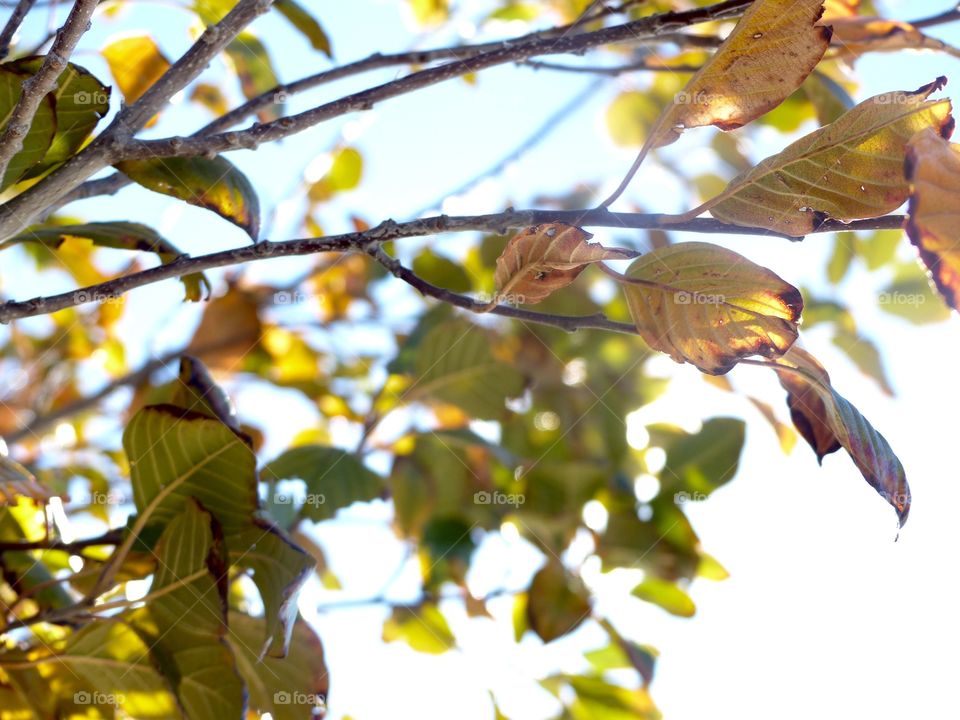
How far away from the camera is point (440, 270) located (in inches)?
61.0

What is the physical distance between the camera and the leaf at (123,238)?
2.57 feet

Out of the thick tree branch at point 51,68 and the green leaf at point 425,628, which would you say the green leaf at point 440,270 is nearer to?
the green leaf at point 425,628

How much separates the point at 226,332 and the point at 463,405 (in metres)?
0.59

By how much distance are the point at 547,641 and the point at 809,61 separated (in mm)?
1027

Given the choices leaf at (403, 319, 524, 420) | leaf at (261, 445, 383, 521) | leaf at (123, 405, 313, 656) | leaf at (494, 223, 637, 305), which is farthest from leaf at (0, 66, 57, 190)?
leaf at (403, 319, 524, 420)

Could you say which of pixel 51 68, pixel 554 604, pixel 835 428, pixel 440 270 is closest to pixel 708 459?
pixel 554 604

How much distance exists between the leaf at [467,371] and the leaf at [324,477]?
0.20 m

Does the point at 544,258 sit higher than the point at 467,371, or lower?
Result: lower

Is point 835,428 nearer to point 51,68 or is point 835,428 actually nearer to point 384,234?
point 384,234

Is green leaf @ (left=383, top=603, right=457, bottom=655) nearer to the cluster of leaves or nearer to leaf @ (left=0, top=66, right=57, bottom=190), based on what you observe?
the cluster of leaves

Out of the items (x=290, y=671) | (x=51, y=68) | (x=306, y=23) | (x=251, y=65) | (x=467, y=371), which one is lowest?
(x=290, y=671)

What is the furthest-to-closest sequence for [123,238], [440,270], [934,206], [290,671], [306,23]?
1. [440,270]
2. [306,23]
3. [290,671]
4. [123,238]
5. [934,206]

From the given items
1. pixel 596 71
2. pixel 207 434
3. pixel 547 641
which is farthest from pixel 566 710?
pixel 596 71

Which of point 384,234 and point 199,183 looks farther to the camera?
point 199,183
